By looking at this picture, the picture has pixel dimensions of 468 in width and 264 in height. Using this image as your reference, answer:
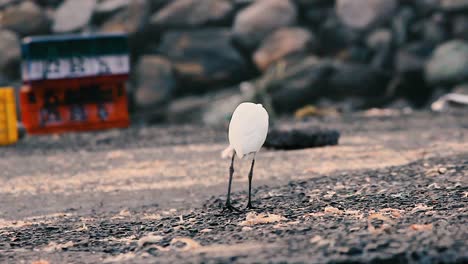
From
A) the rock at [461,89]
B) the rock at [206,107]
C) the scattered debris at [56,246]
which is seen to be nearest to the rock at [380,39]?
the rock at [461,89]

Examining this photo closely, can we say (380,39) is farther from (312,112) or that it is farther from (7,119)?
(7,119)

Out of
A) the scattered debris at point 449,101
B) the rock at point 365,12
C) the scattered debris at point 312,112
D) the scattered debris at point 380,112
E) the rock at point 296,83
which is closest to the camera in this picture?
the scattered debris at point 380,112

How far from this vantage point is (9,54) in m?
19.8

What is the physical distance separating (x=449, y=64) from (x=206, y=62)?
18.3ft

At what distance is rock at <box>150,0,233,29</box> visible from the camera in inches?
797

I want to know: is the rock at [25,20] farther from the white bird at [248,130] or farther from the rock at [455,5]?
the white bird at [248,130]

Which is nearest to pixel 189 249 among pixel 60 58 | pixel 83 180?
pixel 83 180

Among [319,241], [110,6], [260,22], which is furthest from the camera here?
[110,6]

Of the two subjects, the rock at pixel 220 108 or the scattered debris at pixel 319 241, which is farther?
the rock at pixel 220 108

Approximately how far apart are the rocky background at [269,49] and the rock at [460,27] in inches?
1.3

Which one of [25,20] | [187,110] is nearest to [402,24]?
[187,110]

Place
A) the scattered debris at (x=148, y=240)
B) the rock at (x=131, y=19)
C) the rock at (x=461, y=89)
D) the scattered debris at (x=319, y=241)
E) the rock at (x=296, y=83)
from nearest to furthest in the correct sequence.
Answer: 1. the scattered debris at (x=319, y=241)
2. the scattered debris at (x=148, y=240)
3. the rock at (x=461, y=89)
4. the rock at (x=296, y=83)
5. the rock at (x=131, y=19)

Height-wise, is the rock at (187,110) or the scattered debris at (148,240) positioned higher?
the rock at (187,110)

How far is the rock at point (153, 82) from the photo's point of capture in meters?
19.0
